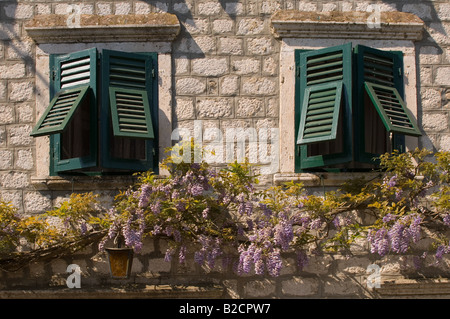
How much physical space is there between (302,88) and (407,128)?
974mm

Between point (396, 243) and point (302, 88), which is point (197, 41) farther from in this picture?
point (396, 243)

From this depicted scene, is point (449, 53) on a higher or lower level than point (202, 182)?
higher

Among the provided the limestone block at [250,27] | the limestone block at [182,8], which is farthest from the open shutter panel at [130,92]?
the limestone block at [250,27]

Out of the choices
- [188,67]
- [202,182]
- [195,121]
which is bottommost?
[202,182]

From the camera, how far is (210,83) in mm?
7738

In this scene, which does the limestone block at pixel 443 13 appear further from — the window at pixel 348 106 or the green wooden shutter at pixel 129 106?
the green wooden shutter at pixel 129 106

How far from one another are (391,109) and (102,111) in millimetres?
2414

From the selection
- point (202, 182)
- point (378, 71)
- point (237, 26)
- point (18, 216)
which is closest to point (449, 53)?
point (378, 71)

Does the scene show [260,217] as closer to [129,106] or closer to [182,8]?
[129,106]

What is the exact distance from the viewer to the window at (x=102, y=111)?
739cm

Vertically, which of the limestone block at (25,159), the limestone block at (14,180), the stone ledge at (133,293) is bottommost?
the stone ledge at (133,293)

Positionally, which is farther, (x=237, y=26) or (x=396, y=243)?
(x=237, y=26)

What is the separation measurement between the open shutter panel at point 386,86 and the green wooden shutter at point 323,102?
0.59ft

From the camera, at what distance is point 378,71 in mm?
7707
